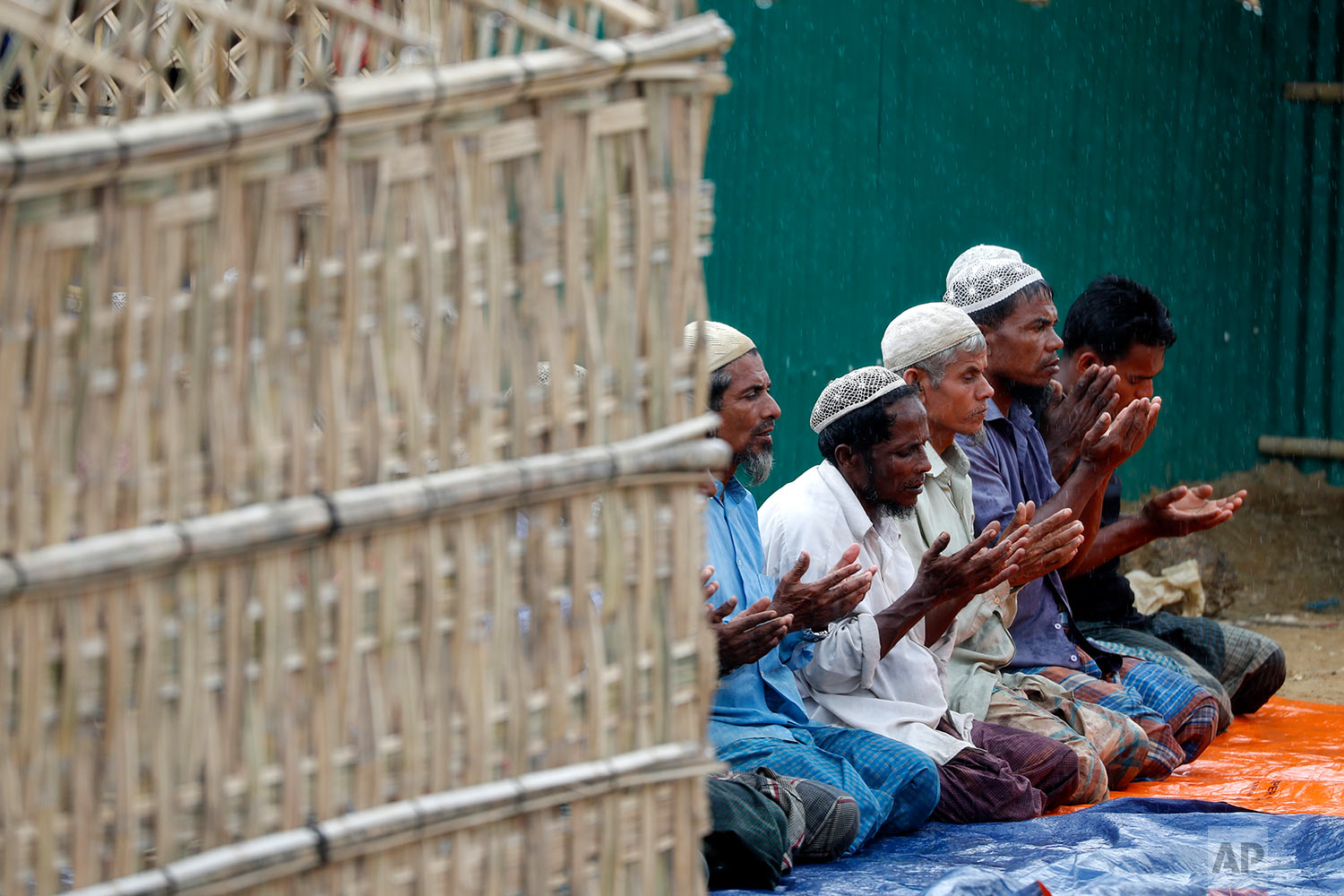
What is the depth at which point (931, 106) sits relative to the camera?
282 inches

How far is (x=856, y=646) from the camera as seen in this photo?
160 inches

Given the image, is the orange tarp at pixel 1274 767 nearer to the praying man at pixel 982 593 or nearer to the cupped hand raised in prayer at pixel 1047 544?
the praying man at pixel 982 593

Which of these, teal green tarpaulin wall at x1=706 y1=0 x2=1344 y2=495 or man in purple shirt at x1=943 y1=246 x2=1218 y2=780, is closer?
man in purple shirt at x1=943 y1=246 x2=1218 y2=780

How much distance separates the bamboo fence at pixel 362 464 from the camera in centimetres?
144

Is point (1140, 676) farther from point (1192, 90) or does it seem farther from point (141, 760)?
point (1192, 90)

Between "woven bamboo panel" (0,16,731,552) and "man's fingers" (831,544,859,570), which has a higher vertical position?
"woven bamboo panel" (0,16,731,552)

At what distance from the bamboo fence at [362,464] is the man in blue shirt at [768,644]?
71.6 inches

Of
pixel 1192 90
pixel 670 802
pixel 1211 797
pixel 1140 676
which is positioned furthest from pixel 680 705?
pixel 1192 90

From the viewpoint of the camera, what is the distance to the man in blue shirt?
12.2ft

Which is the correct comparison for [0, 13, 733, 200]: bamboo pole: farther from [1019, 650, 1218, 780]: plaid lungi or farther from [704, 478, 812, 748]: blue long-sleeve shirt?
[1019, 650, 1218, 780]: plaid lungi

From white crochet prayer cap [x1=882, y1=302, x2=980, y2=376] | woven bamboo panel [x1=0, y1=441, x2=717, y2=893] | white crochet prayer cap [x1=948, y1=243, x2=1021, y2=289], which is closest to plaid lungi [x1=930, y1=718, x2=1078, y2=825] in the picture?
white crochet prayer cap [x1=882, y1=302, x2=980, y2=376]

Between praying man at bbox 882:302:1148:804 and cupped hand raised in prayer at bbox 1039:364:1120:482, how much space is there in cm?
65

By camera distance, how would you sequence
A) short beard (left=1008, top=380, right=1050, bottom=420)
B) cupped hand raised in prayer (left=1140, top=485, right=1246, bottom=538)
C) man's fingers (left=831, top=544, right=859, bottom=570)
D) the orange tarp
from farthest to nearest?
1. short beard (left=1008, top=380, right=1050, bottom=420)
2. cupped hand raised in prayer (left=1140, top=485, right=1246, bottom=538)
3. the orange tarp
4. man's fingers (left=831, top=544, right=859, bottom=570)

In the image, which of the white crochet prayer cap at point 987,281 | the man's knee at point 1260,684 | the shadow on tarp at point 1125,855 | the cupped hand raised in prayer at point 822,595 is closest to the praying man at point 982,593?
the shadow on tarp at point 1125,855
